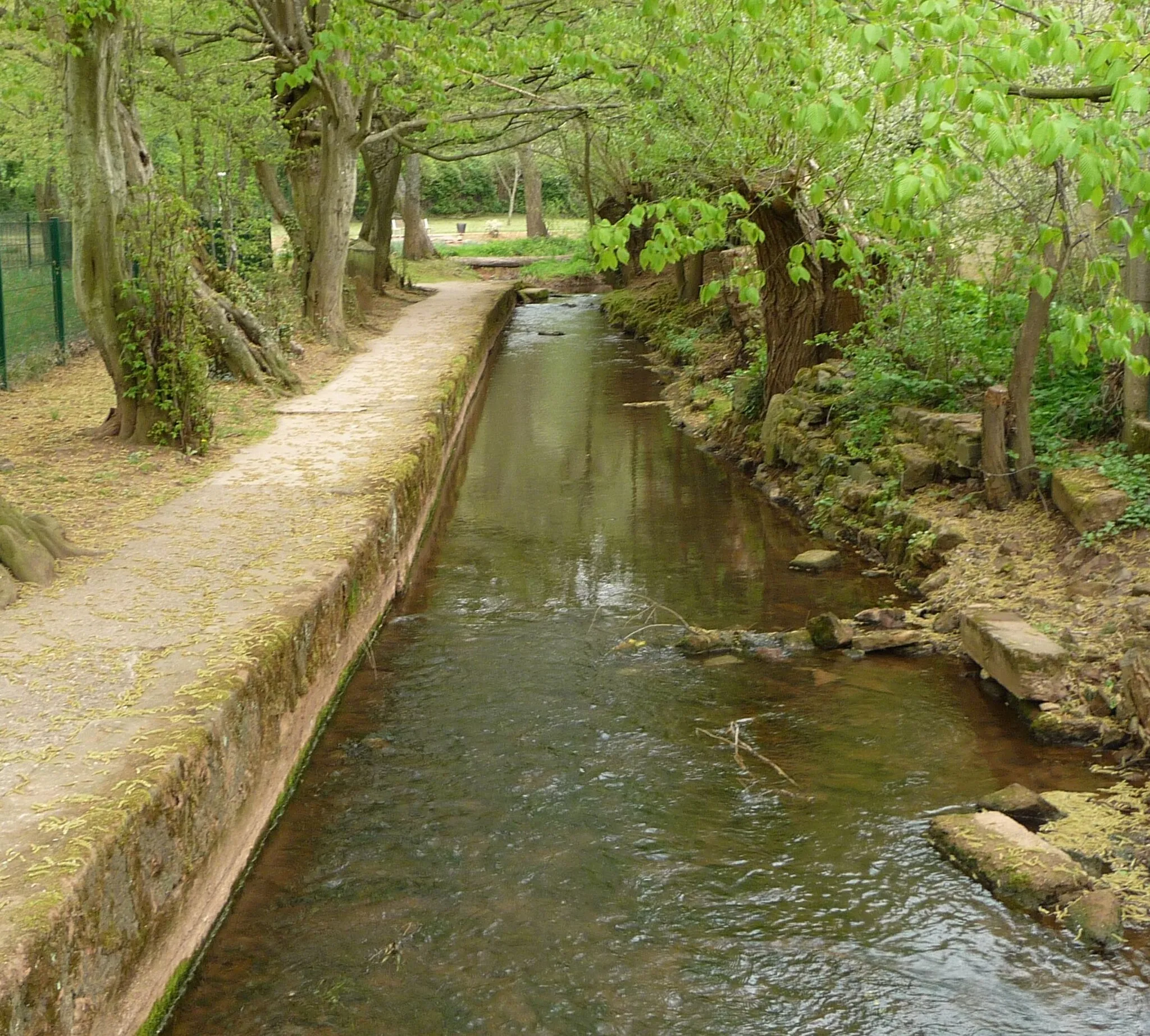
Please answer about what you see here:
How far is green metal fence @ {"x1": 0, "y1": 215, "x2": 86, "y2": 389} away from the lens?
603 inches

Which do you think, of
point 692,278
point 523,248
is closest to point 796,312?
point 692,278

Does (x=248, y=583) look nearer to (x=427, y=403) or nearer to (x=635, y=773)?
(x=635, y=773)

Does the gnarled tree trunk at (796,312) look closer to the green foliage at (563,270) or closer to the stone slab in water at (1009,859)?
the stone slab in water at (1009,859)

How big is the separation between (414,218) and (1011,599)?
32.5 m

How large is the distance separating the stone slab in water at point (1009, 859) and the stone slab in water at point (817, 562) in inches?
178

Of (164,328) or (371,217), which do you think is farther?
(371,217)

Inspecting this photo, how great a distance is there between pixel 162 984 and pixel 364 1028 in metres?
0.71

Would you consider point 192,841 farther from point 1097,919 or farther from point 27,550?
point 1097,919

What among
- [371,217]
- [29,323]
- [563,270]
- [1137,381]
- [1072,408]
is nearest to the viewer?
[1137,381]

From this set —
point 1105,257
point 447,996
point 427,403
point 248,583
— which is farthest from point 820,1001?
point 427,403

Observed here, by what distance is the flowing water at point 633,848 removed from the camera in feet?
15.6

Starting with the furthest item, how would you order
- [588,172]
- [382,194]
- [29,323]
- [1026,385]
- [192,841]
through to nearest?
[588,172], [382,194], [29,323], [1026,385], [192,841]

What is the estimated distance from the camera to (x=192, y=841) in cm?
484

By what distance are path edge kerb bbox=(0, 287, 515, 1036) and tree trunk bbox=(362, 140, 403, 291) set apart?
19.1m
